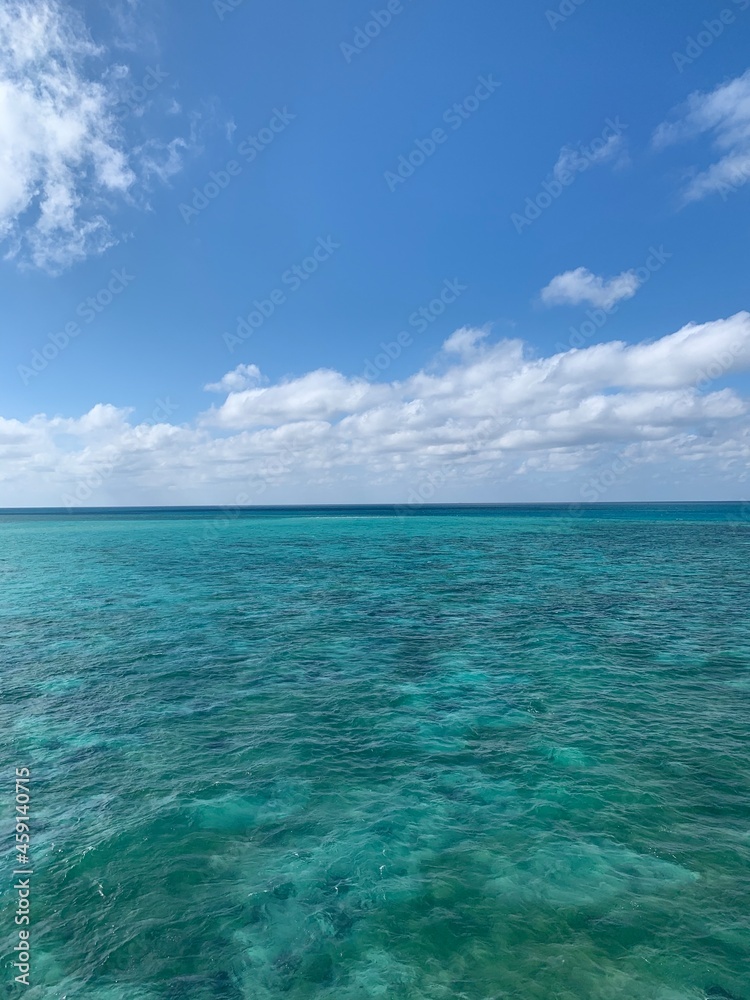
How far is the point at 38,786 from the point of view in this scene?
664 inches

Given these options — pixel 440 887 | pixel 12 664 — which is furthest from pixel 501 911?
pixel 12 664

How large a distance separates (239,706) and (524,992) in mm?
15925

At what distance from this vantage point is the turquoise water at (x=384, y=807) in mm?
10477

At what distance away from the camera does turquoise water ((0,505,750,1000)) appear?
10.5 meters

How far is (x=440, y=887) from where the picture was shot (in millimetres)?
12414

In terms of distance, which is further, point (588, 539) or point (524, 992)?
point (588, 539)

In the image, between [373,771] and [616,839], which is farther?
[373,771]

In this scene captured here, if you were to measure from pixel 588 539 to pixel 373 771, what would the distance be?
9935 cm

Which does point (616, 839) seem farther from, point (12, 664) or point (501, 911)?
point (12, 664)

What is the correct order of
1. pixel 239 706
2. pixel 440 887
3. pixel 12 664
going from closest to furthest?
1. pixel 440 887
2. pixel 239 706
3. pixel 12 664

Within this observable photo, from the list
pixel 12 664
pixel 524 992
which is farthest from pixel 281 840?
pixel 12 664

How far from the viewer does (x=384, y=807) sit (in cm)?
1549

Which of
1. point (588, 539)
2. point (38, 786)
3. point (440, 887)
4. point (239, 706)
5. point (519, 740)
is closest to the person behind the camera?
point (440, 887)

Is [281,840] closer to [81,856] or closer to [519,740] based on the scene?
[81,856]
